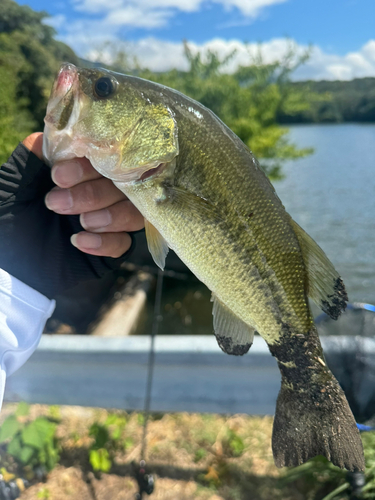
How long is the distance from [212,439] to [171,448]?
1.23ft

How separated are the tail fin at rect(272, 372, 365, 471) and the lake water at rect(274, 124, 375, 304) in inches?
327

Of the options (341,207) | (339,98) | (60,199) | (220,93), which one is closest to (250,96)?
(220,93)

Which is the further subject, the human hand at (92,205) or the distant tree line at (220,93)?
the distant tree line at (220,93)

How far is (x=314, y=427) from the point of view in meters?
1.47

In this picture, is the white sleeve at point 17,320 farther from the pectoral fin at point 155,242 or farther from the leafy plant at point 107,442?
the leafy plant at point 107,442

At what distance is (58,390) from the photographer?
290 centimetres

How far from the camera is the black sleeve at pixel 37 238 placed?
5.79ft

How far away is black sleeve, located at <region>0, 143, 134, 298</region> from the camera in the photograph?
1.76 m

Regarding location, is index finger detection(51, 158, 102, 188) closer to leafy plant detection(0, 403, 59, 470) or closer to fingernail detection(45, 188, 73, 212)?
fingernail detection(45, 188, 73, 212)

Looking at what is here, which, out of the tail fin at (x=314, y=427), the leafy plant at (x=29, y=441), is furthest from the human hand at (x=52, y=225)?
the leafy plant at (x=29, y=441)

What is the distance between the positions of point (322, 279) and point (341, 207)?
16.7 meters

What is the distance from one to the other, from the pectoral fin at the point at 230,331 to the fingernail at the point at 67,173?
2.56ft

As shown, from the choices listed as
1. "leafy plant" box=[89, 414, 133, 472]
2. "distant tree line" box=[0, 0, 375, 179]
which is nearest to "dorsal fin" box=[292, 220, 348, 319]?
"leafy plant" box=[89, 414, 133, 472]

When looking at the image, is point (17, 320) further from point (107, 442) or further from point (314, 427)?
point (107, 442)
